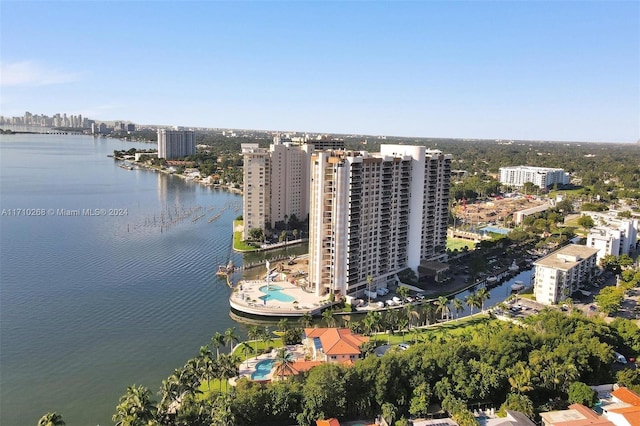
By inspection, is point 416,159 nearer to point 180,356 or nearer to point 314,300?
point 314,300

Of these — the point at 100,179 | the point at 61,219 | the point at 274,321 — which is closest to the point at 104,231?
the point at 61,219

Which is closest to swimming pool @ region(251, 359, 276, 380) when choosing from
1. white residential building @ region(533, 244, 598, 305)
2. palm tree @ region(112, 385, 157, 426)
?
palm tree @ region(112, 385, 157, 426)

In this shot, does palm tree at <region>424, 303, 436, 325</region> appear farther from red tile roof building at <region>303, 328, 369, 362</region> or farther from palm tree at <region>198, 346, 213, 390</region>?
palm tree at <region>198, 346, 213, 390</region>

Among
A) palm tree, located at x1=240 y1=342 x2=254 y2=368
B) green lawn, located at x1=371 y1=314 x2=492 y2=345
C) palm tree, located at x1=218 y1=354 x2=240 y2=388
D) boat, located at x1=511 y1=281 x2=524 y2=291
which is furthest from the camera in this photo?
boat, located at x1=511 y1=281 x2=524 y2=291

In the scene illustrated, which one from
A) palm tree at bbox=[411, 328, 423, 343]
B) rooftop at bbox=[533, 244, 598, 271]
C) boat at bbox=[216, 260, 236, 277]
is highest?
rooftop at bbox=[533, 244, 598, 271]

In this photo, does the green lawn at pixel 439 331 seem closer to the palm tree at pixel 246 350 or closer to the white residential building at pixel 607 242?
the palm tree at pixel 246 350
